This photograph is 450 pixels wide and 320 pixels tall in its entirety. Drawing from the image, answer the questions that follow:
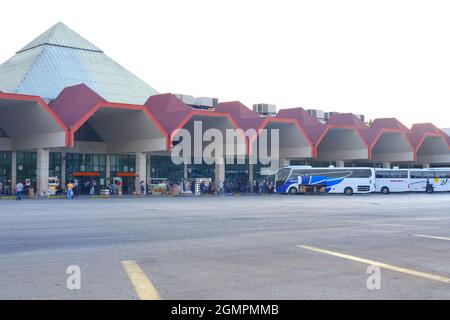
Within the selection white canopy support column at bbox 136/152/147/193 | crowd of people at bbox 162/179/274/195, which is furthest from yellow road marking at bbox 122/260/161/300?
crowd of people at bbox 162/179/274/195

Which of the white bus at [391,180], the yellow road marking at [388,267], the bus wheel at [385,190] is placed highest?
the white bus at [391,180]

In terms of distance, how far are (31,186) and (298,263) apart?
44.6 m

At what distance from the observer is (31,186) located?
51312mm

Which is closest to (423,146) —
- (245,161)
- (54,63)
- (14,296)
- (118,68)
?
(245,161)

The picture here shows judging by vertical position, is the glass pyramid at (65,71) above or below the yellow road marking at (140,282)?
above

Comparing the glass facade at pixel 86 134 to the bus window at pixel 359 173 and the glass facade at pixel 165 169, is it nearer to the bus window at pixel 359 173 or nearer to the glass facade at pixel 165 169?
the glass facade at pixel 165 169

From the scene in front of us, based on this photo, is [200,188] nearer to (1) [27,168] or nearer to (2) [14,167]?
(1) [27,168]

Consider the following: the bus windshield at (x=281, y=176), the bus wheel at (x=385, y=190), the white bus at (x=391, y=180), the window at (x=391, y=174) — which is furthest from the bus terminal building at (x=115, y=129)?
the bus wheel at (x=385, y=190)

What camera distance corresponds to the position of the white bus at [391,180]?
58250mm

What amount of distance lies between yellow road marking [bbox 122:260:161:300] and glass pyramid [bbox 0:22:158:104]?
181 feet

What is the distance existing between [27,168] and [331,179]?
1066 inches

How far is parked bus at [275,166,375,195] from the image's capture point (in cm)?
5538

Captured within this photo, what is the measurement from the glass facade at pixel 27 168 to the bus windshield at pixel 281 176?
22393mm
